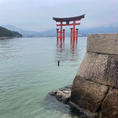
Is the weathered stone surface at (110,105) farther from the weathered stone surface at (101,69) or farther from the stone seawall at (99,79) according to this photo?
the weathered stone surface at (101,69)

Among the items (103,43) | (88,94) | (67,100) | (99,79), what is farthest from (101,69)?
(67,100)

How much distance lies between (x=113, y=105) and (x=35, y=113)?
2.57 m

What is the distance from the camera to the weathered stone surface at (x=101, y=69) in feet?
12.9

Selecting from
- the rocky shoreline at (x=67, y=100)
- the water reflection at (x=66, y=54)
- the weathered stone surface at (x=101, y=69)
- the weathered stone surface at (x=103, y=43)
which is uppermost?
the weathered stone surface at (x=103, y=43)

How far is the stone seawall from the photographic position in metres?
3.88

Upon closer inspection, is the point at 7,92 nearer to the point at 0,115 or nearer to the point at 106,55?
the point at 0,115

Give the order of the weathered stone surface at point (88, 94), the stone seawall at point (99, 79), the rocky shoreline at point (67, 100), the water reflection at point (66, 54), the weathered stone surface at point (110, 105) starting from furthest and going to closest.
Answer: the water reflection at point (66, 54) → the rocky shoreline at point (67, 100) → the weathered stone surface at point (88, 94) → the stone seawall at point (99, 79) → the weathered stone surface at point (110, 105)

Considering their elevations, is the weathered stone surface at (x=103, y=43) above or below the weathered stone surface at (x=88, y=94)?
above

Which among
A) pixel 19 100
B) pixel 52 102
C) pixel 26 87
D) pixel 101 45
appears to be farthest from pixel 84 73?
pixel 26 87

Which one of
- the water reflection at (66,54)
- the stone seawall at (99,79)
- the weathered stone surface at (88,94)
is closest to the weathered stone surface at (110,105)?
the stone seawall at (99,79)

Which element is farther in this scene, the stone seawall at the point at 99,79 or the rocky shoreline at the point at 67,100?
the rocky shoreline at the point at 67,100

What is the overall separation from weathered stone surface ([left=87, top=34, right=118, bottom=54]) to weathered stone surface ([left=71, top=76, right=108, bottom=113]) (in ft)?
3.36

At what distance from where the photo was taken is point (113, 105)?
3771 millimetres

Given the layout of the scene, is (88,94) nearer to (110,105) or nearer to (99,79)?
(99,79)
